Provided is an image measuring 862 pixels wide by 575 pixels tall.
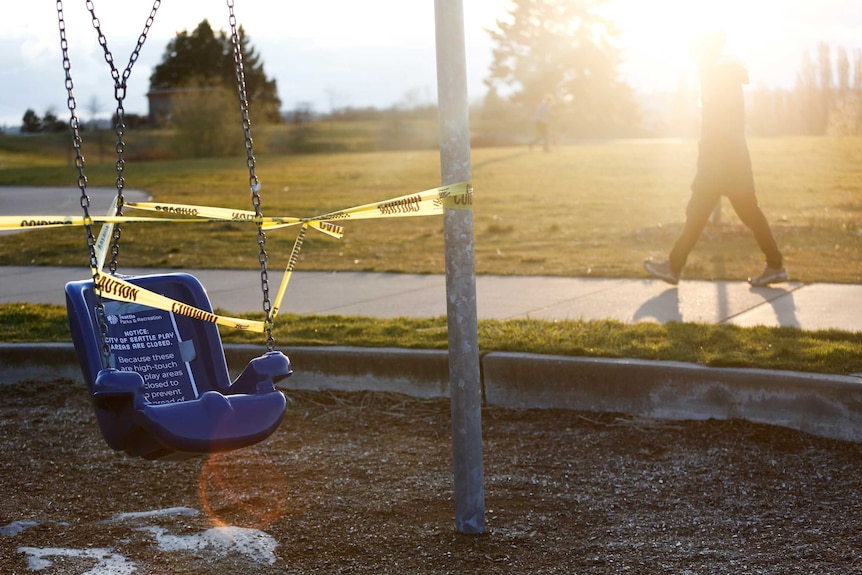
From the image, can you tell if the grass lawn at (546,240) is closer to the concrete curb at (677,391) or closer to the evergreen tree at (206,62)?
the concrete curb at (677,391)

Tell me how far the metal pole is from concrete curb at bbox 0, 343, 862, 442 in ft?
4.80

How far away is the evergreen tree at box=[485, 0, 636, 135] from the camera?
248ft

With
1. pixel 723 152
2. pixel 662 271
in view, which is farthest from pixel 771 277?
pixel 723 152

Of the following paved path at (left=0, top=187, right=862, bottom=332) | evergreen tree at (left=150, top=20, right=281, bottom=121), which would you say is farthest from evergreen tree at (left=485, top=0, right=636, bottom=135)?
paved path at (left=0, top=187, right=862, bottom=332)

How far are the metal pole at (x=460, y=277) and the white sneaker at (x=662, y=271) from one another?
4.51 m

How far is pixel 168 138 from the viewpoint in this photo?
4241 cm

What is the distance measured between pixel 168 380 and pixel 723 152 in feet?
16.8

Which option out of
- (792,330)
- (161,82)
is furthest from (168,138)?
(792,330)

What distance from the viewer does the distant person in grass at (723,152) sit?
7953 millimetres

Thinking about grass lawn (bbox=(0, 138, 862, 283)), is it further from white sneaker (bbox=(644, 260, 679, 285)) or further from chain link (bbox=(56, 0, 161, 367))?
chain link (bbox=(56, 0, 161, 367))

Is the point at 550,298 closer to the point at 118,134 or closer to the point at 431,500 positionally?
the point at 431,500

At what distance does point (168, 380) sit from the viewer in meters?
4.13

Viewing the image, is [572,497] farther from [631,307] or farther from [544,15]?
[544,15]

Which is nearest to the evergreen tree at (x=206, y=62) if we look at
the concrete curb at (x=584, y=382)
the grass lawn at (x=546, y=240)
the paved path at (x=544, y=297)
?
A: the grass lawn at (x=546, y=240)
